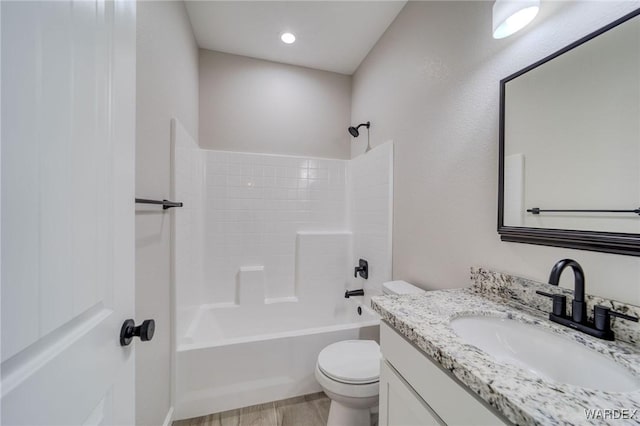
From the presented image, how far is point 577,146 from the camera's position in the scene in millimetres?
785

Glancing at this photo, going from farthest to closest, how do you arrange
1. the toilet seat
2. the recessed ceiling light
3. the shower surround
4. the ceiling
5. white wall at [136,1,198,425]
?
the recessed ceiling light
the ceiling
the shower surround
the toilet seat
white wall at [136,1,198,425]

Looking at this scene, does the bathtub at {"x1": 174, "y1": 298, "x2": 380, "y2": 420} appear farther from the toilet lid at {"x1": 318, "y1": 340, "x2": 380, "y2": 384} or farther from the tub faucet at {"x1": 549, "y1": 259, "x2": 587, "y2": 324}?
the tub faucet at {"x1": 549, "y1": 259, "x2": 587, "y2": 324}

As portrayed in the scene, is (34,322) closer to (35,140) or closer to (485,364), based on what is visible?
(35,140)

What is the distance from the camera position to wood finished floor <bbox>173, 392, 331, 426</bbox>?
1460mm

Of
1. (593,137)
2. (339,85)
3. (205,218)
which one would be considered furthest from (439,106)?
(205,218)

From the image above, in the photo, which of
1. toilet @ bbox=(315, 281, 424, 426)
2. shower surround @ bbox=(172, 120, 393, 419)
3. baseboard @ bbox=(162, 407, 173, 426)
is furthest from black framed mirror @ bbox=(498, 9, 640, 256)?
baseboard @ bbox=(162, 407, 173, 426)

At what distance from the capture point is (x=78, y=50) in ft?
1.41

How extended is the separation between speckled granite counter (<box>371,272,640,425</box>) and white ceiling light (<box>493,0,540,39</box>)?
1.07 m

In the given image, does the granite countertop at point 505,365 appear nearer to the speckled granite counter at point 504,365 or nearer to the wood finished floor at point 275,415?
the speckled granite counter at point 504,365

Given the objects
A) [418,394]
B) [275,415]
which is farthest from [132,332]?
[275,415]

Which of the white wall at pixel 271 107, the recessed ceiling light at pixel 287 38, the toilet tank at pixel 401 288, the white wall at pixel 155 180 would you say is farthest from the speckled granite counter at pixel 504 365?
the recessed ceiling light at pixel 287 38

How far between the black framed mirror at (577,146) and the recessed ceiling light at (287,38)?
66.1 inches

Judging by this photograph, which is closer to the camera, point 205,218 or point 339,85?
point 205,218

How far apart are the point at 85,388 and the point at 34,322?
0.67ft
